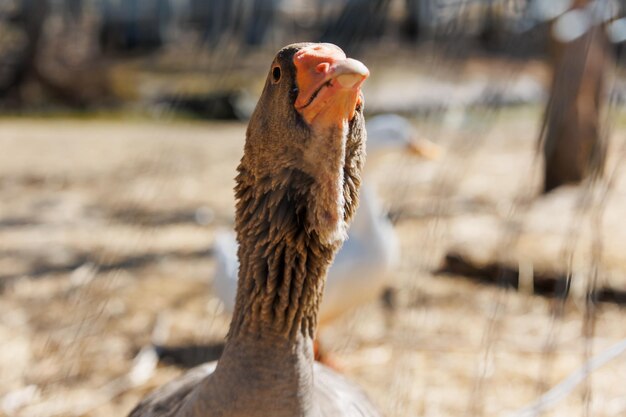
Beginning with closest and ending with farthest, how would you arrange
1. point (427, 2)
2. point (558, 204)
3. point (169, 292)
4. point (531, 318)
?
1. point (531, 318)
2. point (169, 292)
3. point (558, 204)
4. point (427, 2)

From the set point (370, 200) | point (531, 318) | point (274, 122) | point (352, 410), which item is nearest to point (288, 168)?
point (274, 122)

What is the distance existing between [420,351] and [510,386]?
488 millimetres

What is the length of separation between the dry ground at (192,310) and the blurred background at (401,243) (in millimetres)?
16

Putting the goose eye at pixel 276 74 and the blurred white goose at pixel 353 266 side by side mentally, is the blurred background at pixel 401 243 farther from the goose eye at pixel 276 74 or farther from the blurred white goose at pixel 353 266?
the goose eye at pixel 276 74

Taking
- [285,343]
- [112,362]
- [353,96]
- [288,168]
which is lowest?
[112,362]

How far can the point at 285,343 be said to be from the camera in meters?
1.79

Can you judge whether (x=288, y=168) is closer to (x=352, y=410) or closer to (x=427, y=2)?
(x=352, y=410)

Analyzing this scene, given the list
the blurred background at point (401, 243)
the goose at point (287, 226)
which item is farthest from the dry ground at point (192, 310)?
the goose at point (287, 226)

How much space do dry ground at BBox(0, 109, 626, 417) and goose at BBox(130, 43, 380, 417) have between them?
0.44 m

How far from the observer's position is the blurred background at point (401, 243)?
7.98ft

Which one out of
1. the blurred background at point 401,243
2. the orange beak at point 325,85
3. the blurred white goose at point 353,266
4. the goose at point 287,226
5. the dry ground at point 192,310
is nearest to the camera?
the orange beak at point 325,85

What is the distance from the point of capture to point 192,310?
13.8ft

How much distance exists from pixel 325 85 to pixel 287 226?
0.36 metres

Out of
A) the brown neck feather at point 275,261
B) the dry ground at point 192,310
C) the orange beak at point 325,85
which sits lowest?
the dry ground at point 192,310
